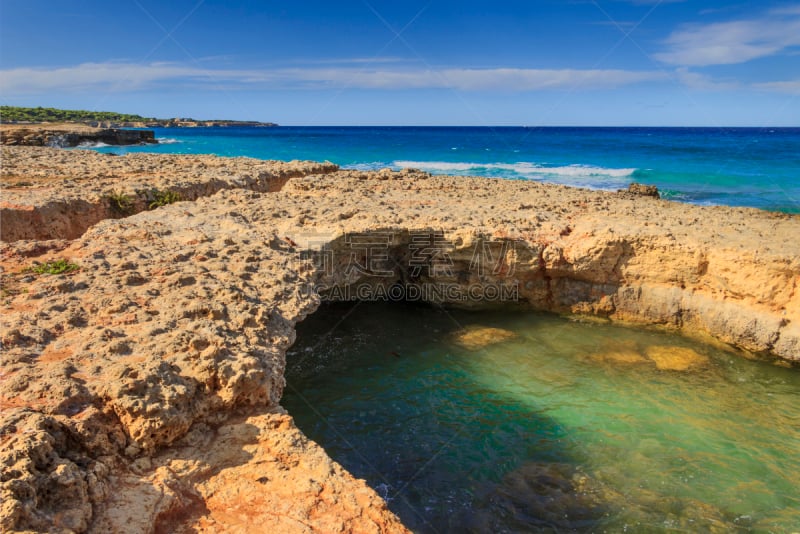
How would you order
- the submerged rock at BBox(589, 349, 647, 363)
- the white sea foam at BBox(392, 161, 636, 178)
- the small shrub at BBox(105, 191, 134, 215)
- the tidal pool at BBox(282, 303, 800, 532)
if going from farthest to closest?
the white sea foam at BBox(392, 161, 636, 178), the small shrub at BBox(105, 191, 134, 215), the submerged rock at BBox(589, 349, 647, 363), the tidal pool at BBox(282, 303, 800, 532)

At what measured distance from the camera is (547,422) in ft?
22.9

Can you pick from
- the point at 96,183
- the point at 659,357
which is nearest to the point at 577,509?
the point at 659,357

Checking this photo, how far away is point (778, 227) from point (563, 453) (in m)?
6.64

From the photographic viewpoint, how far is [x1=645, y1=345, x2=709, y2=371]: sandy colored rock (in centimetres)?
821

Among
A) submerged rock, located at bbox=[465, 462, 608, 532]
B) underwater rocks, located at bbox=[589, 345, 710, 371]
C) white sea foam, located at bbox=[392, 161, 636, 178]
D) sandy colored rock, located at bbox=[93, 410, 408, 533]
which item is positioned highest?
sandy colored rock, located at bbox=[93, 410, 408, 533]

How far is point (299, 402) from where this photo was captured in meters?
7.37

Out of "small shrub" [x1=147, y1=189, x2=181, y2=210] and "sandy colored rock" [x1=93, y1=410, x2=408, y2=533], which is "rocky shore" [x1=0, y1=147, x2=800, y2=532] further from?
"small shrub" [x1=147, y1=189, x2=181, y2=210]

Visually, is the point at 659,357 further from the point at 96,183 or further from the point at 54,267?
the point at 96,183

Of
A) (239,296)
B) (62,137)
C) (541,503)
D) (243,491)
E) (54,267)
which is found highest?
(54,267)

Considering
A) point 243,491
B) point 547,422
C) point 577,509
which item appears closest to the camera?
point 243,491

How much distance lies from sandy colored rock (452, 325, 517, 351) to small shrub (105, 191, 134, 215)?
22.0 feet

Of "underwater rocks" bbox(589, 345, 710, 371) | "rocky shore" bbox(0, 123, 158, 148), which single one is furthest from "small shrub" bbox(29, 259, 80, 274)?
"rocky shore" bbox(0, 123, 158, 148)

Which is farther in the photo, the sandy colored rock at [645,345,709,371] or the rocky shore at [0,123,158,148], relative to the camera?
the rocky shore at [0,123,158,148]

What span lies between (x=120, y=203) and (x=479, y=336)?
23.8 ft
